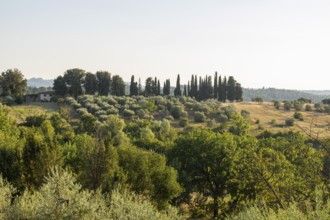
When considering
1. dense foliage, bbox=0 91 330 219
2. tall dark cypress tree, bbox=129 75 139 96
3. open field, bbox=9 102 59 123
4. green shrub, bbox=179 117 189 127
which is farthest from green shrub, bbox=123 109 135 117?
dense foliage, bbox=0 91 330 219

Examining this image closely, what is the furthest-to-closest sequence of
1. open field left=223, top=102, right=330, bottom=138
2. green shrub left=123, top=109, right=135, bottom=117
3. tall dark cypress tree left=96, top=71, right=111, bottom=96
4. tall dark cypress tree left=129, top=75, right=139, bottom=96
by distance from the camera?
tall dark cypress tree left=129, top=75, right=139, bottom=96 < tall dark cypress tree left=96, top=71, right=111, bottom=96 < green shrub left=123, top=109, right=135, bottom=117 < open field left=223, top=102, right=330, bottom=138

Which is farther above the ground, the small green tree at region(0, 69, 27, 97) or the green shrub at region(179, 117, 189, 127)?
the small green tree at region(0, 69, 27, 97)

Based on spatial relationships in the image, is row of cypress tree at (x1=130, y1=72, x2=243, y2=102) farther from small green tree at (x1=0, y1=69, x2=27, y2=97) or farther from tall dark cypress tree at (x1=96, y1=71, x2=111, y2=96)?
small green tree at (x1=0, y1=69, x2=27, y2=97)

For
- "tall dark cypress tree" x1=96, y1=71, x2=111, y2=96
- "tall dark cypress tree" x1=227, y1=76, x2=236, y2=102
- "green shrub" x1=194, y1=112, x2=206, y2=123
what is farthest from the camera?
"tall dark cypress tree" x1=227, y1=76, x2=236, y2=102

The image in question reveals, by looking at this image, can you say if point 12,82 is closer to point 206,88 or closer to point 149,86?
point 149,86

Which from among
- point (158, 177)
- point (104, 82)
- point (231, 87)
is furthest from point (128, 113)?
point (158, 177)

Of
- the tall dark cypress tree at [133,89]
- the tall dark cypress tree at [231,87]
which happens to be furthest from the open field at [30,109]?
the tall dark cypress tree at [231,87]

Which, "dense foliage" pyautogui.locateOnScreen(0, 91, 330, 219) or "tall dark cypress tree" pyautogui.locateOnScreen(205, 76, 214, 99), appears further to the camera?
"tall dark cypress tree" pyautogui.locateOnScreen(205, 76, 214, 99)

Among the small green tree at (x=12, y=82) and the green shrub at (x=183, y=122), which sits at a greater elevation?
the small green tree at (x=12, y=82)

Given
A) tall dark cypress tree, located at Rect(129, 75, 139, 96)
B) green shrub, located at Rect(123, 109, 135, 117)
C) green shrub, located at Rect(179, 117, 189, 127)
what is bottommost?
green shrub, located at Rect(179, 117, 189, 127)

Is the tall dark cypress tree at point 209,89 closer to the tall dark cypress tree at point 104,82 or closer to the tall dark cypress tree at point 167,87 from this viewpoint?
the tall dark cypress tree at point 167,87

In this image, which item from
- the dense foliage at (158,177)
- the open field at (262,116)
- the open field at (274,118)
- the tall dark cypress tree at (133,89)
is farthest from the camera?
the tall dark cypress tree at (133,89)

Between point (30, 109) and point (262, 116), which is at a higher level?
point (30, 109)

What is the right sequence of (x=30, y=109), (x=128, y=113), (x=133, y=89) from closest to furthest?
(x=128, y=113) → (x=30, y=109) → (x=133, y=89)
